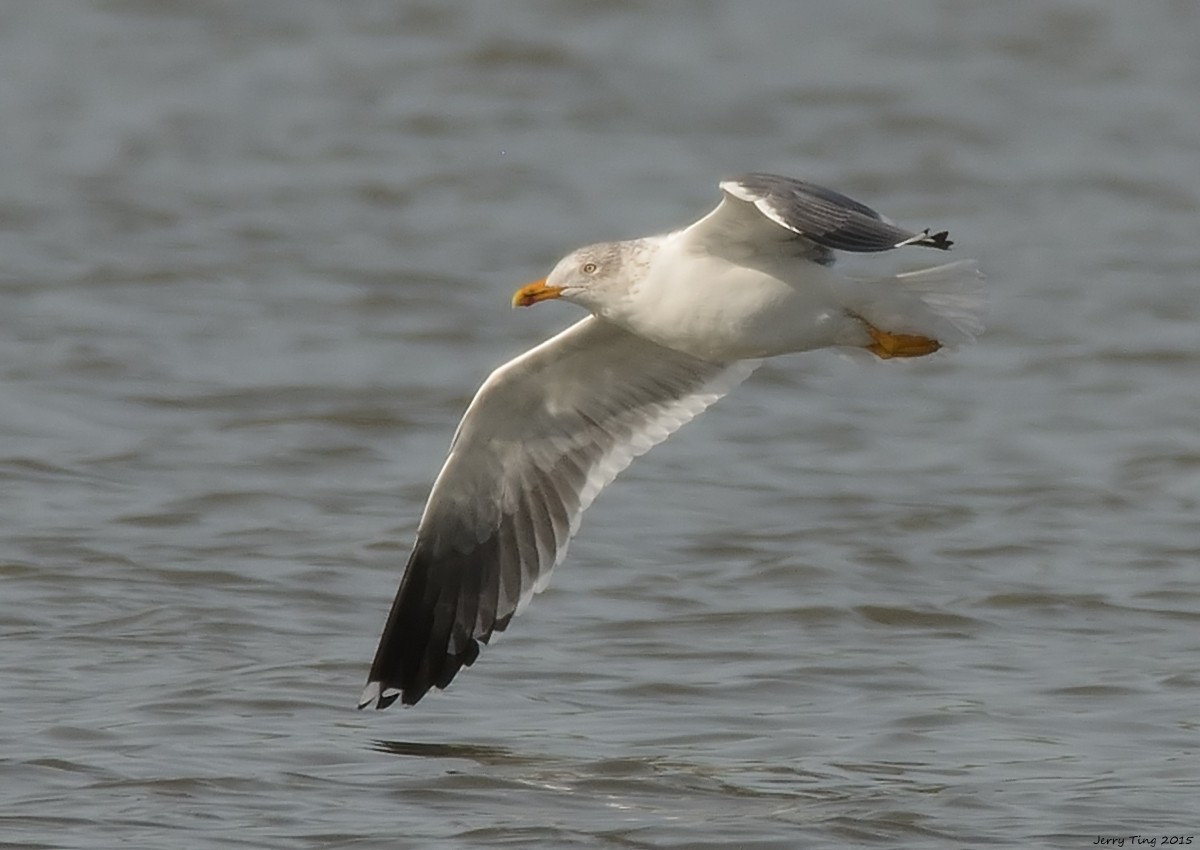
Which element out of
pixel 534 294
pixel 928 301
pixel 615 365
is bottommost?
pixel 615 365

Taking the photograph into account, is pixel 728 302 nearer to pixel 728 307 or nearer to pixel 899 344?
pixel 728 307

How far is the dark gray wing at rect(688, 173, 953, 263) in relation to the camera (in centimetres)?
609

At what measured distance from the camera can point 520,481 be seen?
8055 millimetres

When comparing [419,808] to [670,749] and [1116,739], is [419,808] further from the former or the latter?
[1116,739]

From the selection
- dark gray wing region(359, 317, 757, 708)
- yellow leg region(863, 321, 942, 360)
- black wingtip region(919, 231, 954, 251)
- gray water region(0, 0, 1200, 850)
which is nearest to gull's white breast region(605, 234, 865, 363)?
yellow leg region(863, 321, 942, 360)

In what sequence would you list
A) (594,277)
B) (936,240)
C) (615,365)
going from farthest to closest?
(615,365), (594,277), (936,240)

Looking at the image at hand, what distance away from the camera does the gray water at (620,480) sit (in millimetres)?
7000

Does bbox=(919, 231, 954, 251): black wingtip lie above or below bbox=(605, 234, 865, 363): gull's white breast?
above

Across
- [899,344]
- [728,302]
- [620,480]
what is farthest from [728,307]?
[620,480]

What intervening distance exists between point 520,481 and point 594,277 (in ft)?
3.88

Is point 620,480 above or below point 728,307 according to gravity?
below

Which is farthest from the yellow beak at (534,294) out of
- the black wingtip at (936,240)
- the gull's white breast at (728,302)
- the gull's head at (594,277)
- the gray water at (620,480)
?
the black wingtip at (936,240)

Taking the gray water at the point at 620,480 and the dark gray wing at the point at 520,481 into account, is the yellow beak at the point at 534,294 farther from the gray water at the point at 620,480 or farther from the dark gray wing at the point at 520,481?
the gray water at the point at 620,480

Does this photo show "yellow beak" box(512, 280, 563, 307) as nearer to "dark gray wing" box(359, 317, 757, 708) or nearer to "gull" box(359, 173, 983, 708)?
"gull" box(359, 173, 983, 708)
